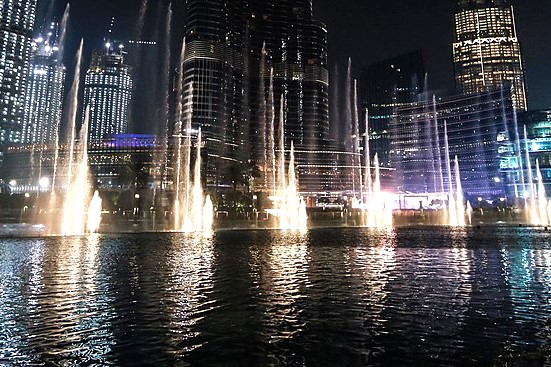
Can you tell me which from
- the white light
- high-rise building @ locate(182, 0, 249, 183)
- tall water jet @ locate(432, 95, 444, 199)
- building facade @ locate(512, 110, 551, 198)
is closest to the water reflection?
the white light

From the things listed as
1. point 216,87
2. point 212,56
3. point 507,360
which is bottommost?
point 507,360

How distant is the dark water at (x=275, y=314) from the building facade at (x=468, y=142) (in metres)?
159

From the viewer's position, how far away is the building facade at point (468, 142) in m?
170

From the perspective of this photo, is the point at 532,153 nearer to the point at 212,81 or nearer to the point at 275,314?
the point at 212,81

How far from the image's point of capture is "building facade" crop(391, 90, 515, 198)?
170m

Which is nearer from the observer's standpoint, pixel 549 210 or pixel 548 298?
pixel 548 298

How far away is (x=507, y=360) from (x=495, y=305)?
496cm

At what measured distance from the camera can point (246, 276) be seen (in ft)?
55.9

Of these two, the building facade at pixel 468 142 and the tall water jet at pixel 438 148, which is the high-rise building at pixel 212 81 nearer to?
the building facade at pixel 468 142

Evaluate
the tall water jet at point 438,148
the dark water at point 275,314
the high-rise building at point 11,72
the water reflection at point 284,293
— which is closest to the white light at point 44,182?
the high-rise building at point 11,72

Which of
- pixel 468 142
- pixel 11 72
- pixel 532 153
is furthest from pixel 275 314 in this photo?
pixel 11 72

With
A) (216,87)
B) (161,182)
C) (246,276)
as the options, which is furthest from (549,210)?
(216,87)

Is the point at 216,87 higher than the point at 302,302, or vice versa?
the point at 216,87

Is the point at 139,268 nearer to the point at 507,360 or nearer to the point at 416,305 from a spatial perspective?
the point at 416,305
